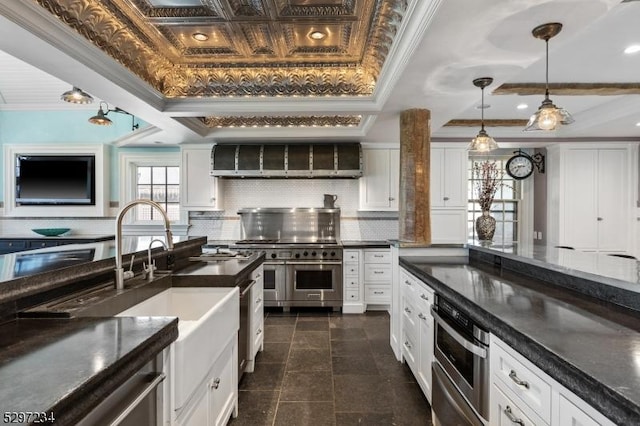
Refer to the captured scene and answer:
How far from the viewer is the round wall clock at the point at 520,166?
18.7 ft

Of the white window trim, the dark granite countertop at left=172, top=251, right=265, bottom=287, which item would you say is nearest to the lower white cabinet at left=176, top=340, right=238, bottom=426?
the dark granite countertop at left=172, top=251, right=265, bottom=287

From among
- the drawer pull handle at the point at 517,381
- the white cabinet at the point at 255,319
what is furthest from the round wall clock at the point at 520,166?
the drawer pull handle at the point at 517,381

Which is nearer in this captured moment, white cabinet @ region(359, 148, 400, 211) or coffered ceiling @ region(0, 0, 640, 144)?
coffered ceiling @ region(0, 0, 640, 144)

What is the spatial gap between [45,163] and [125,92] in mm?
3513

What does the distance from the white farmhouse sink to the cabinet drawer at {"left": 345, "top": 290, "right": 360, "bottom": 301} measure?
257cm

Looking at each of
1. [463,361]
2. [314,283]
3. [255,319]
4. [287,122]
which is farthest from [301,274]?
[463,361]

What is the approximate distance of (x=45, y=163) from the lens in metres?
5.09

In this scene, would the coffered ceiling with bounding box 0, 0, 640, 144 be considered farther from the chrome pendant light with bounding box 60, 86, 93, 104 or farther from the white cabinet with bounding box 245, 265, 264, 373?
the white cabinet with bounding box 245, 265, 264, 373

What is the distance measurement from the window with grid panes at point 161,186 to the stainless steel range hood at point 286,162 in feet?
3.82

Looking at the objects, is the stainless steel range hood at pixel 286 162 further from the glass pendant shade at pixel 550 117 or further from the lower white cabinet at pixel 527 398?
the lower white cabinet at pixel 527 398

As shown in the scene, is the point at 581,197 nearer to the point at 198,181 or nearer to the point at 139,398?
the point at 198,181

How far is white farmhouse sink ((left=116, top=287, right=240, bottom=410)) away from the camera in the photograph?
122 centimetres

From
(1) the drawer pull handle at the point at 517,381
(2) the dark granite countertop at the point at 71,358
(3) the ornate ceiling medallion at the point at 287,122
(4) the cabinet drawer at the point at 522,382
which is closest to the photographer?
(2) the dark granite countertop at the point at 71,358

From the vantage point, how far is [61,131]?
5.20 metres
